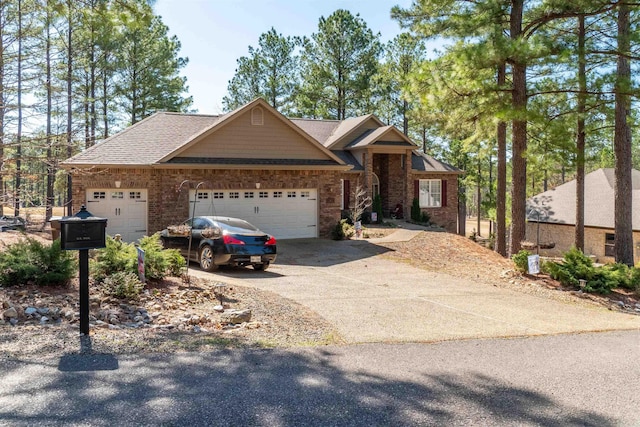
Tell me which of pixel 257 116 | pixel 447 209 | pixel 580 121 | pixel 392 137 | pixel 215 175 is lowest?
pixel 447 209

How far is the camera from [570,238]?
2805 centimetres

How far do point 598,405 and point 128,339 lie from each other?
487 centimetres

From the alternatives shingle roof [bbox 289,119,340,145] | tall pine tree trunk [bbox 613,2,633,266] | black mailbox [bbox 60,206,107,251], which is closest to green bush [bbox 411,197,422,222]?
shingle roof [bbox 289,119,340,145]

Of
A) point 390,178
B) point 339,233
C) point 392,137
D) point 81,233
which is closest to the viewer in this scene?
point 81,233

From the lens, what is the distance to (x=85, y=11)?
28.8 feet

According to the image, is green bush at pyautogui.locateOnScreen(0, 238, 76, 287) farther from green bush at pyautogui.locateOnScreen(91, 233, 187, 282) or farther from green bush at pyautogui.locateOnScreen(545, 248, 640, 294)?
green bush at pyautogui.locateOnScreen(545, 248, 640, 294)

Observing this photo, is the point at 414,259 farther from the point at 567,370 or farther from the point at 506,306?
the point at 567,370

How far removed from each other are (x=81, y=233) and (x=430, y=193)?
24.6 meters

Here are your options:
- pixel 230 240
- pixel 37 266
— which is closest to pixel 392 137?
pixel 230 240

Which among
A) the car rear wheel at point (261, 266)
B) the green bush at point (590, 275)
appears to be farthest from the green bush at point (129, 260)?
the green bush at point (590, 275)

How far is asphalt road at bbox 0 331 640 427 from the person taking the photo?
386 cm

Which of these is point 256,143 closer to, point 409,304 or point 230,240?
point 230,240

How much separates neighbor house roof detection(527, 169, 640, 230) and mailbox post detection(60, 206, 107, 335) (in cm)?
2451

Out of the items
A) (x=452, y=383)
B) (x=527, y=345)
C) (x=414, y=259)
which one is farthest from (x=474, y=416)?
(x=414, y=259)
